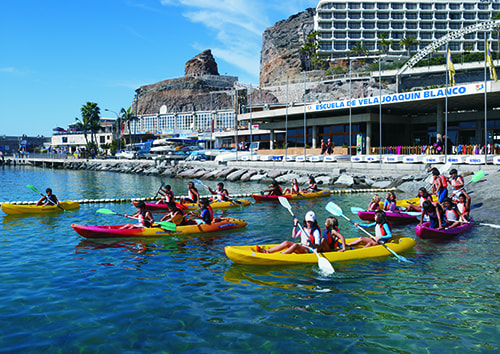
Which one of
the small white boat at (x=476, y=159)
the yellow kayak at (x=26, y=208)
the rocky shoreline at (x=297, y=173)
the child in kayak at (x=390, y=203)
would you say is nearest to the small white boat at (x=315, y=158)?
the rocky shoreline at (x=297, y=173)

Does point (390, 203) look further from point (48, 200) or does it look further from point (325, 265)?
point (48, 200)

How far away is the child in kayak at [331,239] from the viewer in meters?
10.8

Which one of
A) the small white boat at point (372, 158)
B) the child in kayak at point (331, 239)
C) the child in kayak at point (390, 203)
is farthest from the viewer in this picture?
the small white boat at point (372, 158)

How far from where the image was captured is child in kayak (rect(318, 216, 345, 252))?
424 inches

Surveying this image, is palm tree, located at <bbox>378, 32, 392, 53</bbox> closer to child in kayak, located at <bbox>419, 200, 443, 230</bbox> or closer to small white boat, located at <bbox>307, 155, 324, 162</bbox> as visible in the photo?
small white boat, located at <bbox>307, 155, 324, 162</bbox>

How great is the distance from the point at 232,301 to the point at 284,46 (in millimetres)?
124476

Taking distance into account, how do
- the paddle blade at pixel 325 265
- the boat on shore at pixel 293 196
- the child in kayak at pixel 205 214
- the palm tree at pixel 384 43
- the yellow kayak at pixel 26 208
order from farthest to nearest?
the palm tree at pixel 384 43 → the boat on shore at pixel 293 196 → the yellow kayak at pixel 26 208 → the child in kayak at pixel 205 214 → the paddle blade at pixel 325 265

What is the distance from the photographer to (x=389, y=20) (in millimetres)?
108562

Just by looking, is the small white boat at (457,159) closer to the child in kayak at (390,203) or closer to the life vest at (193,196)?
the child in kayak at (390,203)

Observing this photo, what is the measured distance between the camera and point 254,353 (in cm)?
646

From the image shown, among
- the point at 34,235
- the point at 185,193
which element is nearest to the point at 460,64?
the point at 185,193

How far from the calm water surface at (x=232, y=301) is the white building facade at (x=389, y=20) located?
10387 centimetres

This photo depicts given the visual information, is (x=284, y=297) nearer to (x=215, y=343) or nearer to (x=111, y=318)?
(x=215, y=343)

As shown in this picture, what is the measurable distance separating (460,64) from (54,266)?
265ft
